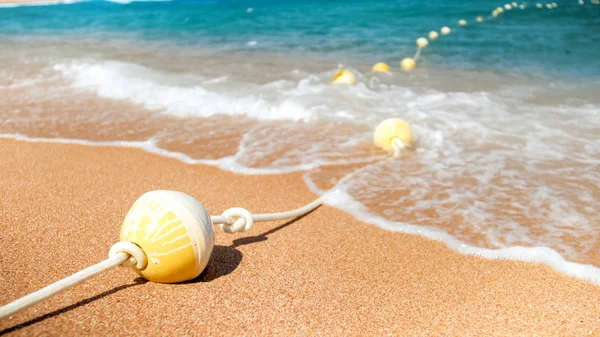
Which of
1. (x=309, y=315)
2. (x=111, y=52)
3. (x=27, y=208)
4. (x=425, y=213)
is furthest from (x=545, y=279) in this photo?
(x=111, y=52)

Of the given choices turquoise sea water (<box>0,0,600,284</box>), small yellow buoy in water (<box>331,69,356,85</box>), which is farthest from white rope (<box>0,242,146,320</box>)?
small yellow buoy in water (<box>331,69,356,85</box>)

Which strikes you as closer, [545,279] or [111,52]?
[545,279]

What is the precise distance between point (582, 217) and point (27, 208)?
3869mm

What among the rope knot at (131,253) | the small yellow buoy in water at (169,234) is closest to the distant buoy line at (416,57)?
the small yellow buoy in water at (169,234)

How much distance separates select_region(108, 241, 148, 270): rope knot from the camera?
2.06 meters

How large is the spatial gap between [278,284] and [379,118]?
12.5ft

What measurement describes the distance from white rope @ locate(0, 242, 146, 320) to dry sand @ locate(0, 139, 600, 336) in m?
0.18

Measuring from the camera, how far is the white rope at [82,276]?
5.62 feet

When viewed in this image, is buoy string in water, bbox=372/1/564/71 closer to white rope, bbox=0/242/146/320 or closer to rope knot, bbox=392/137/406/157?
rope knot, bbox=392/137/406/157

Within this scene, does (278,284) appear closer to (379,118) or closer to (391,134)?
(391,134)

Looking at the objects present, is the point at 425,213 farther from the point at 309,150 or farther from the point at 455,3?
the point at 455,3

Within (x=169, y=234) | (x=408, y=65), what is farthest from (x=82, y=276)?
(x=408, y=65)

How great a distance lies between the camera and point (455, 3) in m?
24.8

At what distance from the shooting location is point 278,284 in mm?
2465
